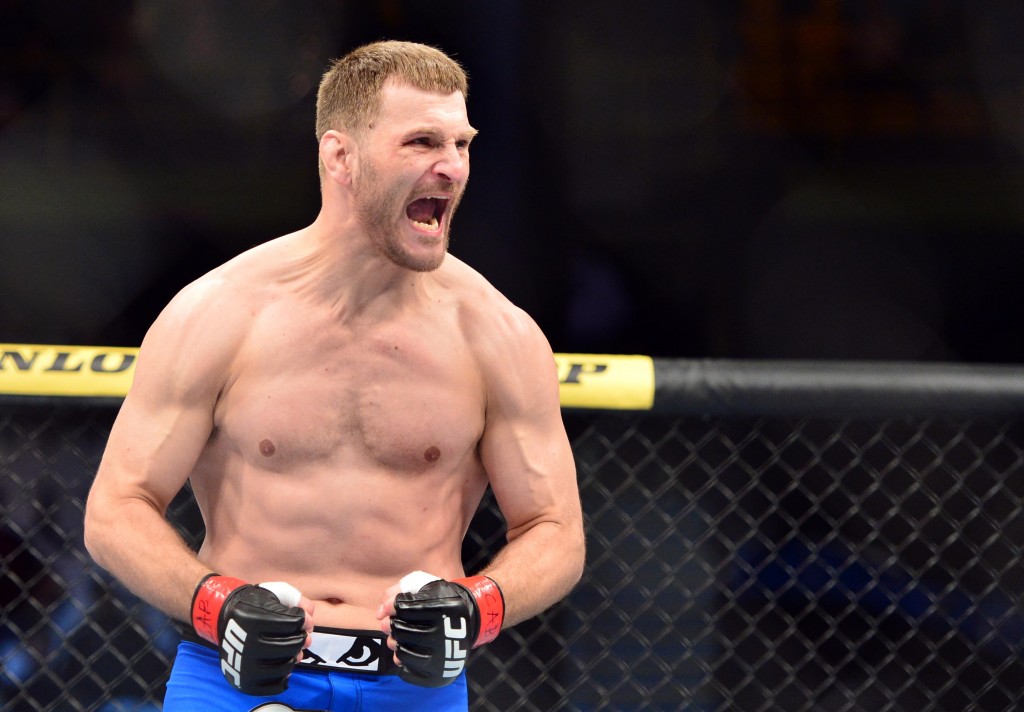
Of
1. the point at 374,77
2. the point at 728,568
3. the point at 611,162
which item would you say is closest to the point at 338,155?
the point at 374,77

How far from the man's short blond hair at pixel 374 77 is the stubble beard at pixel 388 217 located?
8 centimetres

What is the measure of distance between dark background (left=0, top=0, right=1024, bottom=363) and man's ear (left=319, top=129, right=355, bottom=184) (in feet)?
9.13

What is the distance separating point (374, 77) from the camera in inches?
70.3

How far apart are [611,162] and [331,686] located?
3.56 m

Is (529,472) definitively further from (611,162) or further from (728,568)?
(611,162)

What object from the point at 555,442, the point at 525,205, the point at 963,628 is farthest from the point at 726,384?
the point at 525,205

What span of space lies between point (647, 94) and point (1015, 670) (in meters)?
2.67

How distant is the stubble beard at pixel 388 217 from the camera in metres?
1.78

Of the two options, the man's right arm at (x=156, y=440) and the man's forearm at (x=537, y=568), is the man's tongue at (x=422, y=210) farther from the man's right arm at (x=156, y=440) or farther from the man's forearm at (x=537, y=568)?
the man's forearm at (x=537, y=568)

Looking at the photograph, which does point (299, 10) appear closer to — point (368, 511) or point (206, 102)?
point (206, 102)

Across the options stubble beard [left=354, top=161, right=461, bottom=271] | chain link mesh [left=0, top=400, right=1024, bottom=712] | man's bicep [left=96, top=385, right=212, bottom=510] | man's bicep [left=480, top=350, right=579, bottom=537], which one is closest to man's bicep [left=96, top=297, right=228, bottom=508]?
man's bicep [left=96, top=385, right=212, bottom=510]

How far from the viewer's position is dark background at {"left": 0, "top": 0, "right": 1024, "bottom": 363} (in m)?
A: 4.77

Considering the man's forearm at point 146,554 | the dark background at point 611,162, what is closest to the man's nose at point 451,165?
the man's forearm at point 146,554

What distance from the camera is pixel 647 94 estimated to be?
5.10m
